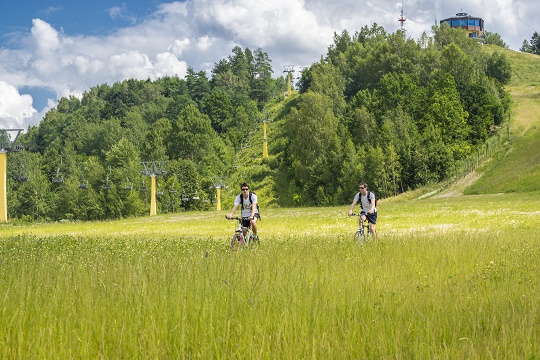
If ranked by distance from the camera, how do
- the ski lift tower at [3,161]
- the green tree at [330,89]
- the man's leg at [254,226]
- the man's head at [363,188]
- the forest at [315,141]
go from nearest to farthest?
the man's leg at [254,226], the man's head at [363,188], the ski lift tower at [3,161], the forest at [315,141], the green tree at [330,89]

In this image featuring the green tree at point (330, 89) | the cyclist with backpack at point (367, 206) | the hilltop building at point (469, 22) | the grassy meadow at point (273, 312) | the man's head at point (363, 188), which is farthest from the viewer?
the hilltop building at point (469, 22)

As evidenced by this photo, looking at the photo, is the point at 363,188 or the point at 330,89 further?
the point at 330,89

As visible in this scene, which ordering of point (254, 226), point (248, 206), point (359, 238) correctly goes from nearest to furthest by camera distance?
1. point (248, 206)
2. point (254, 226)
3. point (359, 238)

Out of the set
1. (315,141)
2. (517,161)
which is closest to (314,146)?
(315,141)

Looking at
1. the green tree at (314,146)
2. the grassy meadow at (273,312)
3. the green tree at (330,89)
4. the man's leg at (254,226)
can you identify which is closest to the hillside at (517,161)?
the green tree at (314,146)

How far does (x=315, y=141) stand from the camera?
104562mm

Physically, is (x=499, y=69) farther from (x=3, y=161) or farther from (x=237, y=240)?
(x=237, y=240)

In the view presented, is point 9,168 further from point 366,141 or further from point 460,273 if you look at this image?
point 460,273

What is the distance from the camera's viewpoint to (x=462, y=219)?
3491 cm

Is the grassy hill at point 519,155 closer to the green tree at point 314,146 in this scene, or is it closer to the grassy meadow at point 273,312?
the green tree at point 314,146

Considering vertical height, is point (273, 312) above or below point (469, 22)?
below

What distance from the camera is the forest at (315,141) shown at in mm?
94562

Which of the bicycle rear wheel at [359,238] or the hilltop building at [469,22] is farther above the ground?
the hilltop building at [469,22]

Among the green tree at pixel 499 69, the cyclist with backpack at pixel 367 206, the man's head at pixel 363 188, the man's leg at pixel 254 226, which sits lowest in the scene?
the man's leg at pixel 254 226
